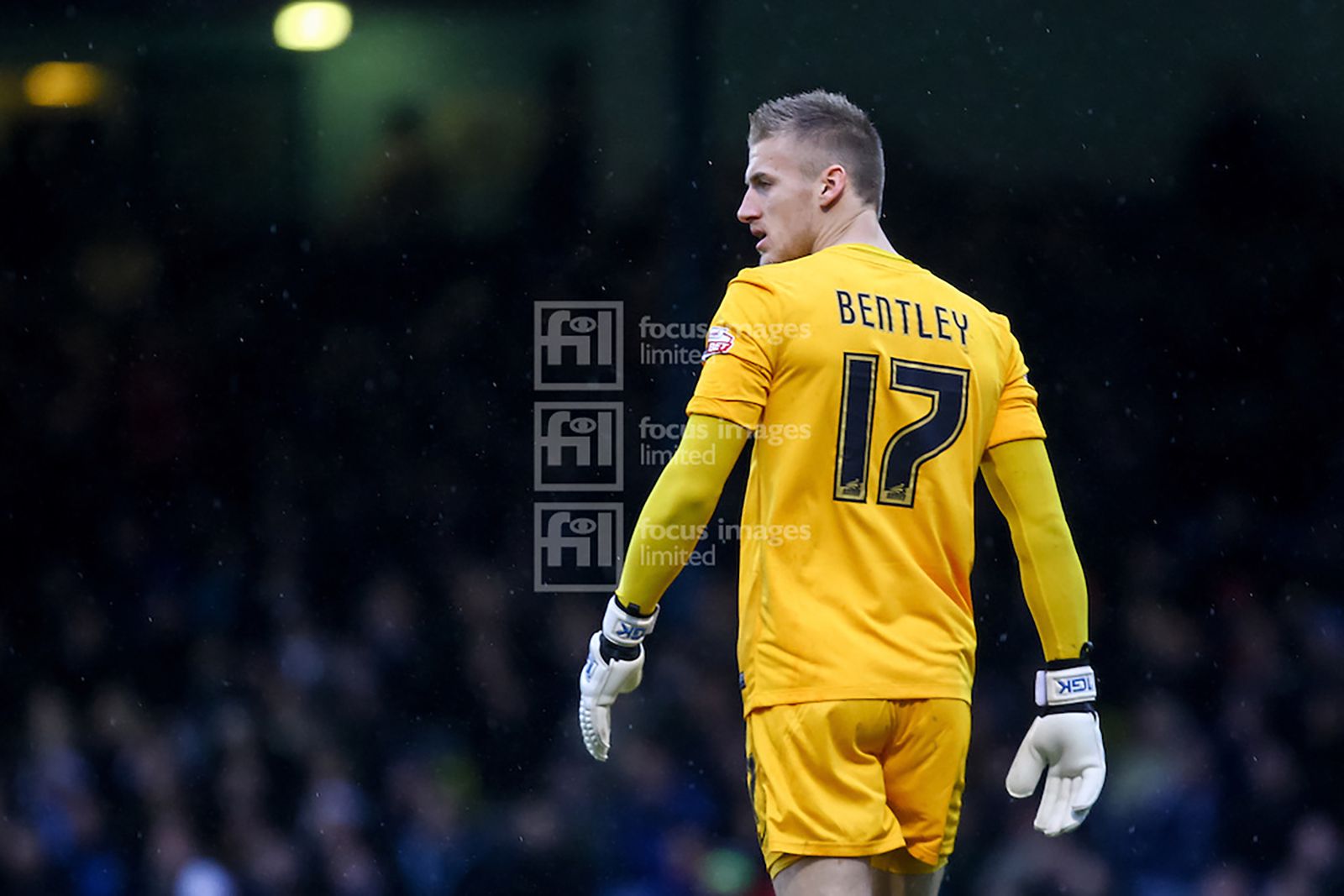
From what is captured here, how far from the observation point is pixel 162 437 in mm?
8391

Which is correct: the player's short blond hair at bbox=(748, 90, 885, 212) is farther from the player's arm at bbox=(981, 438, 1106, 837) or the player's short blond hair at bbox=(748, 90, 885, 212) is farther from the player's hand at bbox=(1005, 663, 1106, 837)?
the player's hand at bbox=(1005, 663, 1106, 837)

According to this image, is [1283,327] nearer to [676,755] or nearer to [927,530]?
[676,755]

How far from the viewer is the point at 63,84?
333 inches

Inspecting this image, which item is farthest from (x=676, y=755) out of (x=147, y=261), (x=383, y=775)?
(x=147, y=261)

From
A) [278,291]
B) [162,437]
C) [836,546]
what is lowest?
[836,546]

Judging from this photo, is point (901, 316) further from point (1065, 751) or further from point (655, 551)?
point (1065, 751)

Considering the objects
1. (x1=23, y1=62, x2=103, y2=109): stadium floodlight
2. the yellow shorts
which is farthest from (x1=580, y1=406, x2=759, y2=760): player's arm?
(x1=23, y1=62, x2=103, y2=109): stadium floodlight

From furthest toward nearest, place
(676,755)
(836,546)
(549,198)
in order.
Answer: (549,198) < (676,755) < (836,546)

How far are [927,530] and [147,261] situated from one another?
576 cm

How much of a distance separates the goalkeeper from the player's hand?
0.16ft

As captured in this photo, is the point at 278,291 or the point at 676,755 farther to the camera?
the point at 278,291

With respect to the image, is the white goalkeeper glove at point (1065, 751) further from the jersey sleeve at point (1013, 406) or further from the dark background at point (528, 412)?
the dark background at point (528, 412)

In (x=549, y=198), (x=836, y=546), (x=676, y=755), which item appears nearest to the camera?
(x=836, y=546)

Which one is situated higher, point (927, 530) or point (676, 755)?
point (927, 530)
